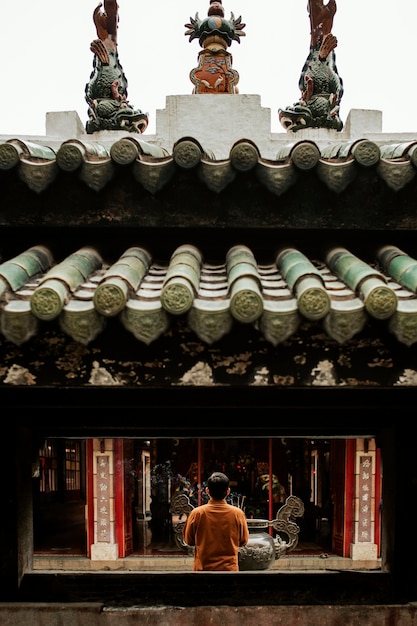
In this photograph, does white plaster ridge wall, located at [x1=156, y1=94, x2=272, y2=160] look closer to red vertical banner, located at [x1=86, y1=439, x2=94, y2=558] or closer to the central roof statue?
the central roof statue

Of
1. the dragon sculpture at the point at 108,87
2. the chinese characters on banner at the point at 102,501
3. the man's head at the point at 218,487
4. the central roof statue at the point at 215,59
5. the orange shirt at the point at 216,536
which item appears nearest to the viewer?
the orange shirt at the point at 216,536

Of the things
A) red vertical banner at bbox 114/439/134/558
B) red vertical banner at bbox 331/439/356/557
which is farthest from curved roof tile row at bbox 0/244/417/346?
red vertical banner at bbox 331/439/356/557

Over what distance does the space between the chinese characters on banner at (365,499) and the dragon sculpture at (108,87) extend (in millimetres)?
8494

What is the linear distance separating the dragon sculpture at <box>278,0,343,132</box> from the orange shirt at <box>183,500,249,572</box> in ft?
18.4

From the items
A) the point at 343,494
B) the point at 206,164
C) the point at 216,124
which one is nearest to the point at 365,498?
the point at 343,494

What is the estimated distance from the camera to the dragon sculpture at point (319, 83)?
8.05 meters

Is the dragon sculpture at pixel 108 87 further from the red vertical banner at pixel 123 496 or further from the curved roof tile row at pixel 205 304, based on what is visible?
the red vertical banner at pixel 123 496

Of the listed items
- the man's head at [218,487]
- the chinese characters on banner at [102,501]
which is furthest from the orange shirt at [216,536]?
the chinese characters on banner at [102,501]

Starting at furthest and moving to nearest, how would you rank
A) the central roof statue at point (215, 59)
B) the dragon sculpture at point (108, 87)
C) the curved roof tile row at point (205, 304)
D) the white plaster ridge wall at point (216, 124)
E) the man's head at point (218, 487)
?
the dragon sculpture at point (108, 87) → the central roof statue at point (215, 59) → the white plaster ridge wall at point (216, 124) → the man's head at point (218, 487) → the curved roof tile row at point (205, 304)

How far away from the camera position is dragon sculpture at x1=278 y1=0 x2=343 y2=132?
8047mm

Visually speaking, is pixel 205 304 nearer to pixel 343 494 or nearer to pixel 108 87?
pixel 108 87

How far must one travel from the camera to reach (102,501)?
1230 centimetres

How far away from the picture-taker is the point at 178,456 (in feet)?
42.6

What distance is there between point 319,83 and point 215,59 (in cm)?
177
